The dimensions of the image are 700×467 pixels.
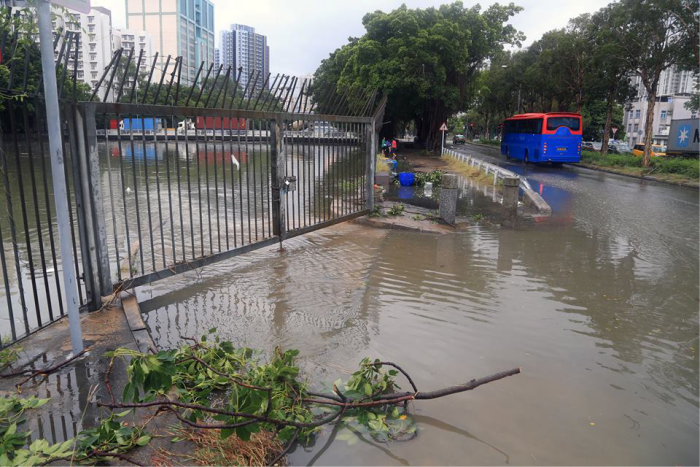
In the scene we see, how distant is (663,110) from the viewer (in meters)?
58.4

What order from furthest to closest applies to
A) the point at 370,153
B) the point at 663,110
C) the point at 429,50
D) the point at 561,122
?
the point at 663,110
the point at 429,50
the point at 561,122
the point at 370,153

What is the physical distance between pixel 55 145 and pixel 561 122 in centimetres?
2749

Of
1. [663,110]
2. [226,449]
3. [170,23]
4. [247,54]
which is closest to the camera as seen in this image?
[226,449]

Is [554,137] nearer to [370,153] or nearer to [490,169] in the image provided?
[490,169]

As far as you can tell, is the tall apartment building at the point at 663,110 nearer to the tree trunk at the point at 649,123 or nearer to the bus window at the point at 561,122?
the bus window at the point at 561,122

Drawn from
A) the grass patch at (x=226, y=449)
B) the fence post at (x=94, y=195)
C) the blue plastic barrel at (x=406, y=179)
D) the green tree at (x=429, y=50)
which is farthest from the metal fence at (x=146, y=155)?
the green tree at (x=429, y=50)

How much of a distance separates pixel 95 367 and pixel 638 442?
149 inches

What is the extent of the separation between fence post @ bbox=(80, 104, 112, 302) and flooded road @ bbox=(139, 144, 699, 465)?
0.74 m

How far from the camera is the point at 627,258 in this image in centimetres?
817

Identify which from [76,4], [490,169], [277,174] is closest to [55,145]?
[76,4]

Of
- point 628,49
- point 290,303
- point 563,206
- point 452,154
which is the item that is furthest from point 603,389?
point 452,154

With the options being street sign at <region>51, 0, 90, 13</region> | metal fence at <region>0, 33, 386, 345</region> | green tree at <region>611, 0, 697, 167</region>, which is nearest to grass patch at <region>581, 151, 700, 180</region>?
green tree at <region>611, 0, 697, 167</region>

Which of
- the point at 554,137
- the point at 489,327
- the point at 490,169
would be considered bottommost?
the point at 489,327

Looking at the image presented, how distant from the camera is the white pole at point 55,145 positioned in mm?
3154
